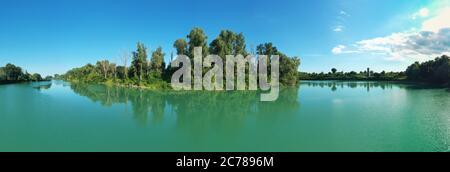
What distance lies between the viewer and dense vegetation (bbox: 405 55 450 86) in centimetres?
4944

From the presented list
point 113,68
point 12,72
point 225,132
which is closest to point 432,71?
point 225,132

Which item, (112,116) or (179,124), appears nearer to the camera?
(179,124)

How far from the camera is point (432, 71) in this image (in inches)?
2269

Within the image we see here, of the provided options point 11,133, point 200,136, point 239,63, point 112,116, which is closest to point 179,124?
point 200,136

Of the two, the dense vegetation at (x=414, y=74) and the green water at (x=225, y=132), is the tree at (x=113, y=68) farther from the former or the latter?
the dense vegetation at (x=414, y=74)

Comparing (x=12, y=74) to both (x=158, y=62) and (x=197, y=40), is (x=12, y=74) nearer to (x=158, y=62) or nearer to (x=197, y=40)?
(x=158, y=62)

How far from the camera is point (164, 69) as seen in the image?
50.5m

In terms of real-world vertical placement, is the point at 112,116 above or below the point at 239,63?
below

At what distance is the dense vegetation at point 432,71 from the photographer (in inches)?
1946

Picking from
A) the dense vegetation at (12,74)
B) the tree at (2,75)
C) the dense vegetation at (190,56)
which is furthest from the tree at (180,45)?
the tree at (2,75)
